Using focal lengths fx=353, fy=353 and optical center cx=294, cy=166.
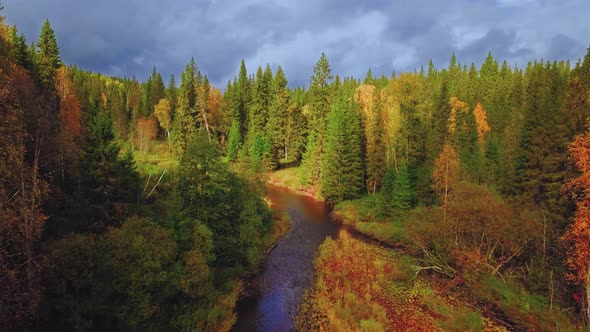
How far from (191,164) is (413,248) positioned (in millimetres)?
19791

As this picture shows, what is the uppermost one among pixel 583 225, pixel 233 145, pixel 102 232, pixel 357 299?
pixel 233 145

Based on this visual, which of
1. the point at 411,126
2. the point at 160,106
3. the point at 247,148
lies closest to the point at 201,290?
the point at 411,126

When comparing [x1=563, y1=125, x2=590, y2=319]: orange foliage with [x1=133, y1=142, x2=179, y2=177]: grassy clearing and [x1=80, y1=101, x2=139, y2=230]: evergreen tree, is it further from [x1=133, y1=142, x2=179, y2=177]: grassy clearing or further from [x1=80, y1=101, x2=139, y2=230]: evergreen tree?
[x1=133, y1=142, x2=179, y2=177]: grassy clearing

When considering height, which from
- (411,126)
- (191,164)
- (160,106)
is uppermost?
(160,106)

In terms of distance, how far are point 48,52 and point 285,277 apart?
39167mm

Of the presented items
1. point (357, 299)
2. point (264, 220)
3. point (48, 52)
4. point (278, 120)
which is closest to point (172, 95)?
point (278, 120)

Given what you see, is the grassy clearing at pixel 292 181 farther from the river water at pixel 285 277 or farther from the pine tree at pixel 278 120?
the river water at pixel 285 277

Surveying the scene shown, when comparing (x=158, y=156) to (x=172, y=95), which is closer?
(x=158, y=156)

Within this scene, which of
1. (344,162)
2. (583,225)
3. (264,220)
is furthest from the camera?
(344,162)

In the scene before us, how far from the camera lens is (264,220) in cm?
3950

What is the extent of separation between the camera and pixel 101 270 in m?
15.9

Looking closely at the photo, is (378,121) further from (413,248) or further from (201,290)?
(201,290)

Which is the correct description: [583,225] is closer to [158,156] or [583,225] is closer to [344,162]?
[344,162]

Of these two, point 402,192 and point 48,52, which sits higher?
point 48,52
